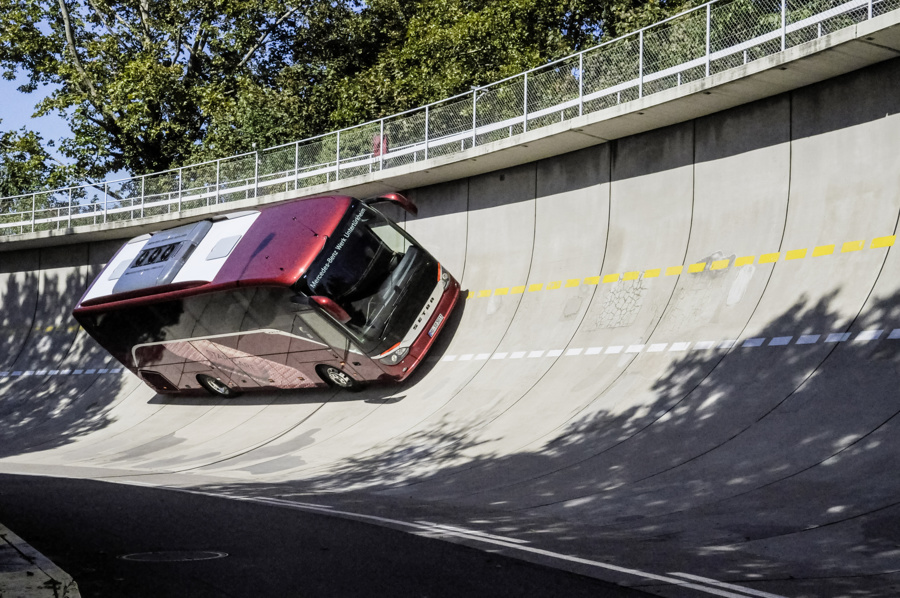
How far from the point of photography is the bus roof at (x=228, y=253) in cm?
1888

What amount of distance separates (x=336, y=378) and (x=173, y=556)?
41.5ft

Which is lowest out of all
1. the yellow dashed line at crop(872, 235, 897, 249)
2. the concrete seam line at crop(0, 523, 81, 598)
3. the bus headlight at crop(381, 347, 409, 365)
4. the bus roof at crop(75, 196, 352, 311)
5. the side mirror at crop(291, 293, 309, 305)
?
the concrete seam line at crop(0, 523, 81, 598)

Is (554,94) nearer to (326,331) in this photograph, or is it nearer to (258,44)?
(326,331)

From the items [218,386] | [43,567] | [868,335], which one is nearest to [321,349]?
[218,386]

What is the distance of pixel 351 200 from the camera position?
64.9ft

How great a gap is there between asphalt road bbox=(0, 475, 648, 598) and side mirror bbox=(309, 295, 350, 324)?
6358mm

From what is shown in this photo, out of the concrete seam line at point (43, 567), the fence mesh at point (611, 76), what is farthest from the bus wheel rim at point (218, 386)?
the concrete seam line at point (43, 567)

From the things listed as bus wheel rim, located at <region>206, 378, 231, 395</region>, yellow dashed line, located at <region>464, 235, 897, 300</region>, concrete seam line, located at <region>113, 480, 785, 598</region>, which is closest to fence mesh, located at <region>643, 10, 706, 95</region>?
yellow dashed line, located at <region>464, 235, 897, 300</region>

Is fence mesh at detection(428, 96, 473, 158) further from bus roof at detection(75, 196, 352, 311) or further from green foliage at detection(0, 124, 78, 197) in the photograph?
green foliage at detection(0, 124, 78, 197)

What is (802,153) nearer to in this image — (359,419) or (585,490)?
(585,490)

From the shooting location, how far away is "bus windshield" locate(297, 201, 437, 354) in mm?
18734

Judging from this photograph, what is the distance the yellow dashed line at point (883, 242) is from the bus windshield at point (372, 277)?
28.8 feet

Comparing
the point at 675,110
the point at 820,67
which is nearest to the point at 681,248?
the point at 675,110

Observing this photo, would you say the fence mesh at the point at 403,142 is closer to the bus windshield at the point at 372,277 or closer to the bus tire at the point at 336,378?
the bus windshield at the point at 372,277
